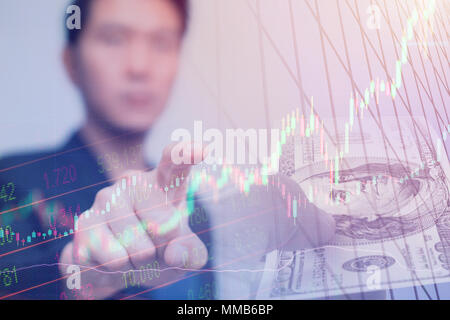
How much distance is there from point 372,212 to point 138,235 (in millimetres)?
975

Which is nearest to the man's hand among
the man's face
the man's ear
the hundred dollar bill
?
the man's face

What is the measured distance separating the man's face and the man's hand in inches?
9.3

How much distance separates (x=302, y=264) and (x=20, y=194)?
Answer: 121 cm

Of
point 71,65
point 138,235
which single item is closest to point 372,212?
point 138,235

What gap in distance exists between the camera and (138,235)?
1.68 meters

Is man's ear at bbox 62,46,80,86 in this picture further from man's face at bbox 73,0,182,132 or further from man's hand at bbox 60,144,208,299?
man's hand at bbox 60,144,208,299

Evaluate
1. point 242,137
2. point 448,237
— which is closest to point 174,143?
point 242,137

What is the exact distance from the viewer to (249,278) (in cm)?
167

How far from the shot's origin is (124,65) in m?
1.73

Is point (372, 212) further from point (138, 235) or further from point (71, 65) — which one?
point (71, 65)

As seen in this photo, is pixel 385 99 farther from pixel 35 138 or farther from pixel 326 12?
pixel 35 138

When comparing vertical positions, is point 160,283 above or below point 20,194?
below

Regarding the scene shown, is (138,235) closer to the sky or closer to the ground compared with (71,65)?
closer to the ground

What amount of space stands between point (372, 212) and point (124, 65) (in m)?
1.21
